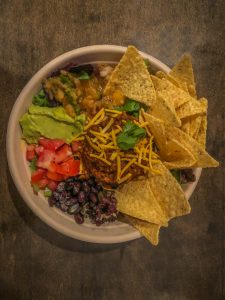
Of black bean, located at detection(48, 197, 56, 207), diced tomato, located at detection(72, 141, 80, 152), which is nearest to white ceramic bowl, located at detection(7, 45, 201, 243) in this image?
black bean, located at detection(48, 197, 56, 207)

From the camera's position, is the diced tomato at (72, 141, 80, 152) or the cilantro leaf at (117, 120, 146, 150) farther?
the diced tomato at (72, 141, 80, 152)

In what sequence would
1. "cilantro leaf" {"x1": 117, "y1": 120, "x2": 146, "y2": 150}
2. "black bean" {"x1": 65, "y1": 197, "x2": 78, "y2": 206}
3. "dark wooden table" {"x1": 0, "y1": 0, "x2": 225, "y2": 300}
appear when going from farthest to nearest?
"dark wooden table" {"x1": 0, "y1": 0, "x2": 225, "y2": 300} < "black bean" {"x1": 65, "y1": 197, "x2": 78, "y2": 206} < "cilantro leaf" {"x1": 117, "y1": 120, "x2": 146, "y2": 150}

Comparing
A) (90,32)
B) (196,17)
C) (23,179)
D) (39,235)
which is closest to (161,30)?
(196,17)

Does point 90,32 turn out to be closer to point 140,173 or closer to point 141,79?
point 141,79

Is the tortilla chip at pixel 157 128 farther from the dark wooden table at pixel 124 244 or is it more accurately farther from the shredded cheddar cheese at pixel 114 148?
the dark wooden table at pixel 124 244

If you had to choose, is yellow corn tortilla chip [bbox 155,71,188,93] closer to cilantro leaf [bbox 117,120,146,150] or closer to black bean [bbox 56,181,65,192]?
cilantro leaf [bbox 117,120,146,150]

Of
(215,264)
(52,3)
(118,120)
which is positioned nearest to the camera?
(118,120)

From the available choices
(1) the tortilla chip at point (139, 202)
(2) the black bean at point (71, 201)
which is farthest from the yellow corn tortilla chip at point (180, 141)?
(2) the black bean at point (71, 201)

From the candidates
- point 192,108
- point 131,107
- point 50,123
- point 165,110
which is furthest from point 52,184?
point 192,108

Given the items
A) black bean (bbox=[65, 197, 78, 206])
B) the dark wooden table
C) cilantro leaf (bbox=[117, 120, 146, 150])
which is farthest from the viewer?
the dark wooden table
